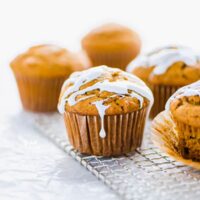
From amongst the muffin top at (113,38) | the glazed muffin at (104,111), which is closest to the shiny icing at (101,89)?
the glazed muffin at (104,111)

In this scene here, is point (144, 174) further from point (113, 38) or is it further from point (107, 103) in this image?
point (113, 38)

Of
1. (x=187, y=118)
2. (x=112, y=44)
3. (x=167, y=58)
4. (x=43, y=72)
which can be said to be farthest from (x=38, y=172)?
(x=112, y=44)

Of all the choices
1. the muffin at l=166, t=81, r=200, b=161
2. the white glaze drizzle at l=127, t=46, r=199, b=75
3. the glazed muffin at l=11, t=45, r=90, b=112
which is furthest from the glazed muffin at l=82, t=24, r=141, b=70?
the muffin at l=166, t=81, r=200, b=161

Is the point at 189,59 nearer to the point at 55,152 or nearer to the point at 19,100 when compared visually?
the point at 55,152

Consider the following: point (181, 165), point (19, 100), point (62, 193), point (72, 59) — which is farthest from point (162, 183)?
point (19, 100)

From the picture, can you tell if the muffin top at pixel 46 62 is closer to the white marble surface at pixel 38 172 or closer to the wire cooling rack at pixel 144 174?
the white marble surface at pixel 38 172

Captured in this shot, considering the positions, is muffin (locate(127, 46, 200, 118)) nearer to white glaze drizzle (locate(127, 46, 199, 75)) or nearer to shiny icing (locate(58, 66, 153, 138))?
white glaze drizzle (locate(127, 46, 199, 75))
